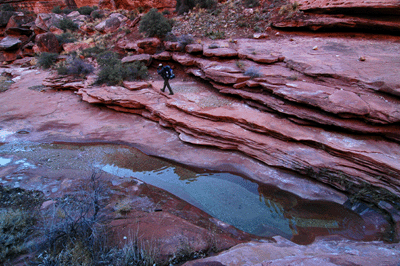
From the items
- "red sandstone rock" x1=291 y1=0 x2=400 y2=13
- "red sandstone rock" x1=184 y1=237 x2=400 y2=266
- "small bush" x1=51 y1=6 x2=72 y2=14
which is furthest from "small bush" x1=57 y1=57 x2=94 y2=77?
"small bush" x1=51 y1=6 x2=72 y2=14

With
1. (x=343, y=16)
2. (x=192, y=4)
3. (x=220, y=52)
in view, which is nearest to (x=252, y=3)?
(x=192, y=4)

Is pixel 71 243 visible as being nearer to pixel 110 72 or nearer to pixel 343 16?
pixel 110 72

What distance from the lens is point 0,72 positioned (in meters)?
16.2

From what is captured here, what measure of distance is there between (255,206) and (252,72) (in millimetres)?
5551

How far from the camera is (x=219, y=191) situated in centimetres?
588

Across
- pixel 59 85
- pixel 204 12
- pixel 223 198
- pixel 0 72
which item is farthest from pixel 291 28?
pixel 0 72

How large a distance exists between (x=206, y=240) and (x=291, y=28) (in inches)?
502

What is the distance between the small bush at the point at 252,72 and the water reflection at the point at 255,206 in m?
4.44

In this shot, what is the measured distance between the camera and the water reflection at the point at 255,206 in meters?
4.77

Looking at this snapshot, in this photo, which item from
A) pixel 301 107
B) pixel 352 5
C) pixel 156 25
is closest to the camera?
pixel 301 107

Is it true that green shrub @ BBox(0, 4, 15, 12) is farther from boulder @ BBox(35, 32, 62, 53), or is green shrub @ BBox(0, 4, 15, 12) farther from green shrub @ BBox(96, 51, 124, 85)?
green shrub @ BBox(96, 51, 124, 85)

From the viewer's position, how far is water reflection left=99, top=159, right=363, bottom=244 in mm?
4770

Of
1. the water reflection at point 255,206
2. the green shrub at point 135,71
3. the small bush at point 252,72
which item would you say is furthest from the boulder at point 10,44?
the small bush at point 252,72

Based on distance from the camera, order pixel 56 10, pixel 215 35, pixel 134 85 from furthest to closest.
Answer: pixel 56 10
pixel 215 35
pixel 134 85
